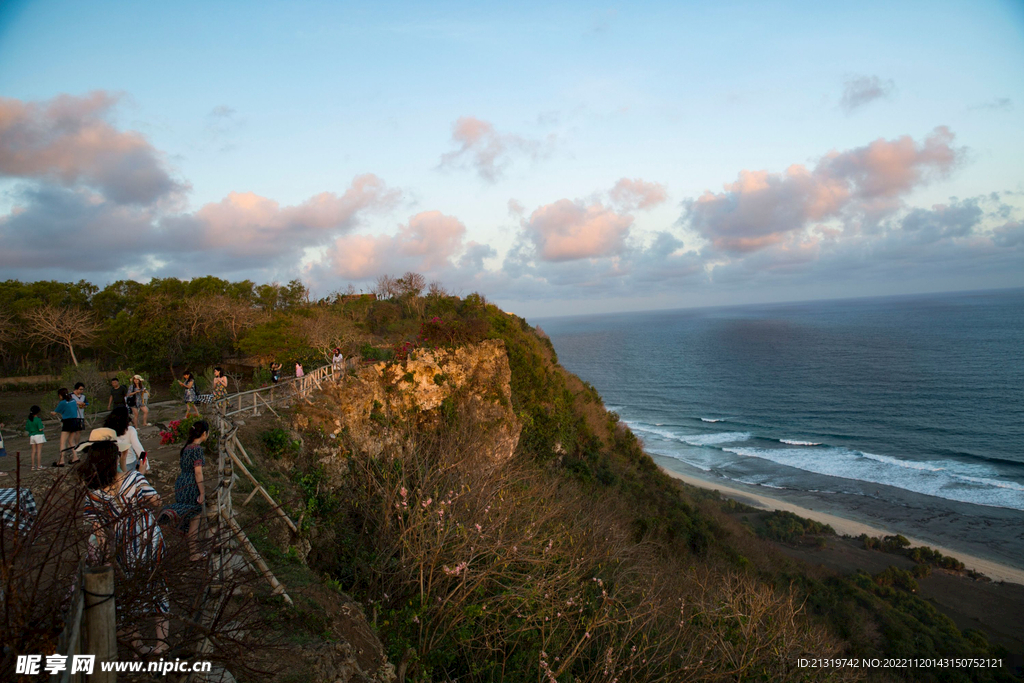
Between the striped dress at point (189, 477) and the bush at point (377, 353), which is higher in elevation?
the bush at point (377, 353)

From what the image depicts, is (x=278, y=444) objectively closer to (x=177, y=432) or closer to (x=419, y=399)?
(x=177, y=432)

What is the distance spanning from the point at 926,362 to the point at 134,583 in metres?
90.3

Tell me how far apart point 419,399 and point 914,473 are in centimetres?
3707

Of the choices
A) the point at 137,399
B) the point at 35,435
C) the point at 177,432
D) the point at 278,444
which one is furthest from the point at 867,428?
the point at 35,435

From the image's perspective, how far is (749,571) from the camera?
21.5 m

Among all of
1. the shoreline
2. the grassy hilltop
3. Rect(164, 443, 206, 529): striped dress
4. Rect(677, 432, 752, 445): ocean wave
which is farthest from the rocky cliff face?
Rect(677, 432, 752, 445): ocean wave

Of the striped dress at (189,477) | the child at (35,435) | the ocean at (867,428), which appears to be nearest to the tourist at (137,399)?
the child at (35,435)

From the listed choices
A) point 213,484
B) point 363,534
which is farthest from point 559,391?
point 213,484

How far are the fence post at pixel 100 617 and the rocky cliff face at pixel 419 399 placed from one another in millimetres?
10872

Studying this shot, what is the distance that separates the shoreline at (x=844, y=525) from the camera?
23109 millimetres

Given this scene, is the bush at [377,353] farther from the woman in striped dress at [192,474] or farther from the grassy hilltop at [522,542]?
the woman in striped dress at [192,474]

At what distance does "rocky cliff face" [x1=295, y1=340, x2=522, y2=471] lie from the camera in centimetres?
1445

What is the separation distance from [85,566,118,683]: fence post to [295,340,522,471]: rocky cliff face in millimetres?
10872

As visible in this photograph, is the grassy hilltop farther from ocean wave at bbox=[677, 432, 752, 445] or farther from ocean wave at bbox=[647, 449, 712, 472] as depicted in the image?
ocean wave at bbox=[677, 432, 752, 445]
